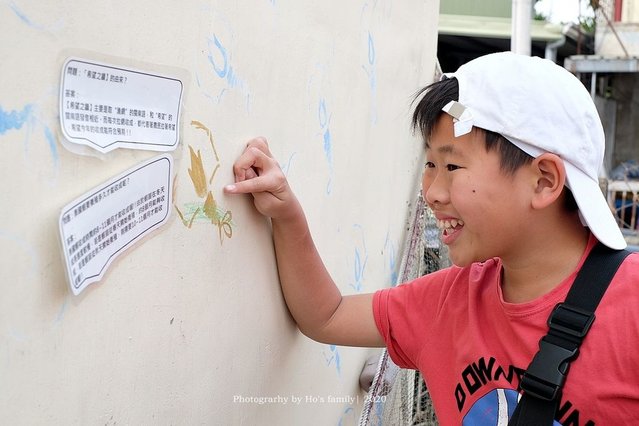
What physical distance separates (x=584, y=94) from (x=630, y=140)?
458 inches

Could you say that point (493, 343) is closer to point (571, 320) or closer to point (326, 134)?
point (571, 320)

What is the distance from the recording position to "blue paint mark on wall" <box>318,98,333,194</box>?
2035 millimetres

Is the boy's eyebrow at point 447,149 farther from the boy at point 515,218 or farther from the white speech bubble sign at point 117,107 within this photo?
the white speech bubble sign at point 117,107

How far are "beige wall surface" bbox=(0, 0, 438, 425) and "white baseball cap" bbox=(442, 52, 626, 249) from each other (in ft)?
1.55

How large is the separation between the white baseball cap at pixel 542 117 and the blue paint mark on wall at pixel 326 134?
534 millimetres

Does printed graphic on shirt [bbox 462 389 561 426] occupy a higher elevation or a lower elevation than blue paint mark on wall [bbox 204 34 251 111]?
lower

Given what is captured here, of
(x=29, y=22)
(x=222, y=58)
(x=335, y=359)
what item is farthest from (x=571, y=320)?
(x=29, y=22)

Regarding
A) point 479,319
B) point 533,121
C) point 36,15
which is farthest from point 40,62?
point 479,319

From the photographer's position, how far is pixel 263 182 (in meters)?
1.63

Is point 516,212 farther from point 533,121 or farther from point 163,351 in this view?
point 163,351

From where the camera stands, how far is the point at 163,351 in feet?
4.44

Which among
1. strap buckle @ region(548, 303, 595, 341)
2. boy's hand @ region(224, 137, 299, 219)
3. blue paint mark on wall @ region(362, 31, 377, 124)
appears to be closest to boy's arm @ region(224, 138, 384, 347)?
boy's hand @ region(224, 137, 299, 219)

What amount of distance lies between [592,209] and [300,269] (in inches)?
27.8

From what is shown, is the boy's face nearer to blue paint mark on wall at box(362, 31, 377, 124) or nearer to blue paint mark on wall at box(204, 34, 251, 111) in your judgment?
blue paint mark on wall at box(204, 34, 251, 111)
